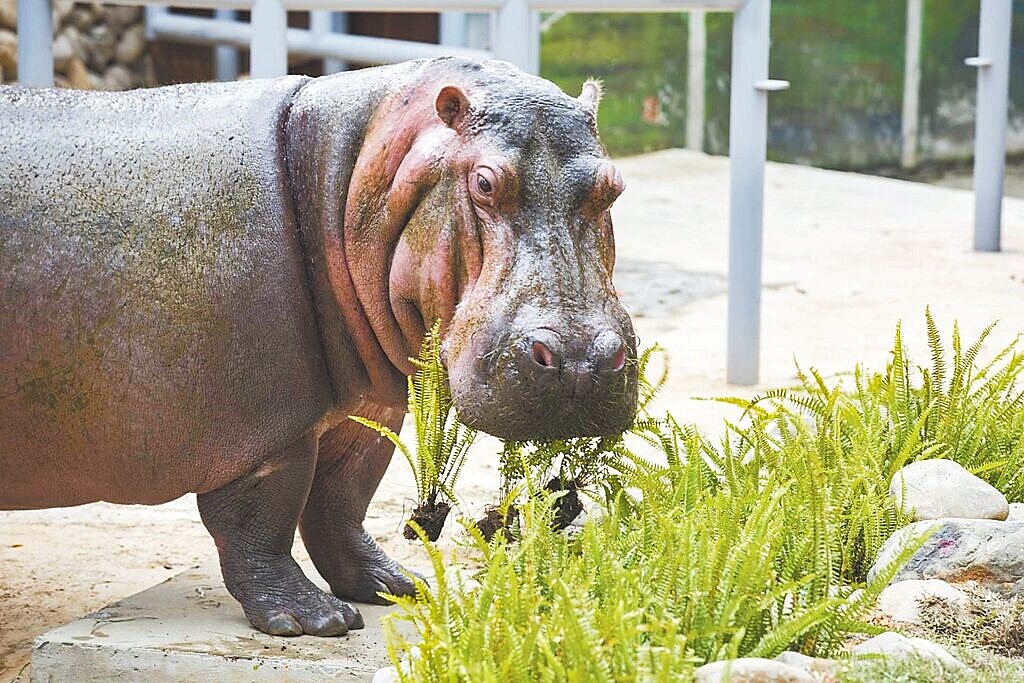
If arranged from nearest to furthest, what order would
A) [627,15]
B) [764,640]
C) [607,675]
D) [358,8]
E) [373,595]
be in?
1. [607,675]
2. [764,640]
3. [373,595]
4. [358,8]
5. [627,15]

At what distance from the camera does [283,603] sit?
3.51m

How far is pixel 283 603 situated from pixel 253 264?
0.79 m

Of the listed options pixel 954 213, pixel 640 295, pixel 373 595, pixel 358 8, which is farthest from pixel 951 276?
pixel 373 595

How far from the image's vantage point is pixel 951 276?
9.59 m

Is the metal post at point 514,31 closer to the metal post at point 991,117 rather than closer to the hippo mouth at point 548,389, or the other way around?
the hippo mouth at point 548,389

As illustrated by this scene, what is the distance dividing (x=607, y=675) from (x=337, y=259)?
1302mm

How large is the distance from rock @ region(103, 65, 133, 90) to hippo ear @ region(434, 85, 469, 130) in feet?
27.5

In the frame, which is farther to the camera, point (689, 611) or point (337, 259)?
point (337, 259)

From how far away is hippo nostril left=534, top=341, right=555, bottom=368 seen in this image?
2.91 meters

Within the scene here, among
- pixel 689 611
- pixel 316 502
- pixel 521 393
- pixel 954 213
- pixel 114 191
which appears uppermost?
pixel 114 191

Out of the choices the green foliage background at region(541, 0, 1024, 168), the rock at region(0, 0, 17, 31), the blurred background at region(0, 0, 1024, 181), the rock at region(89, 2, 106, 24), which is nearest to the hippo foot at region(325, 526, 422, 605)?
the rock at region(0, 0, 17, 31)

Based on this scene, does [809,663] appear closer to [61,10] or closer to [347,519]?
[347,519]

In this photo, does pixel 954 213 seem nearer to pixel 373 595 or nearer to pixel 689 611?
pixel 373 595

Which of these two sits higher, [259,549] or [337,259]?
[337,259]
